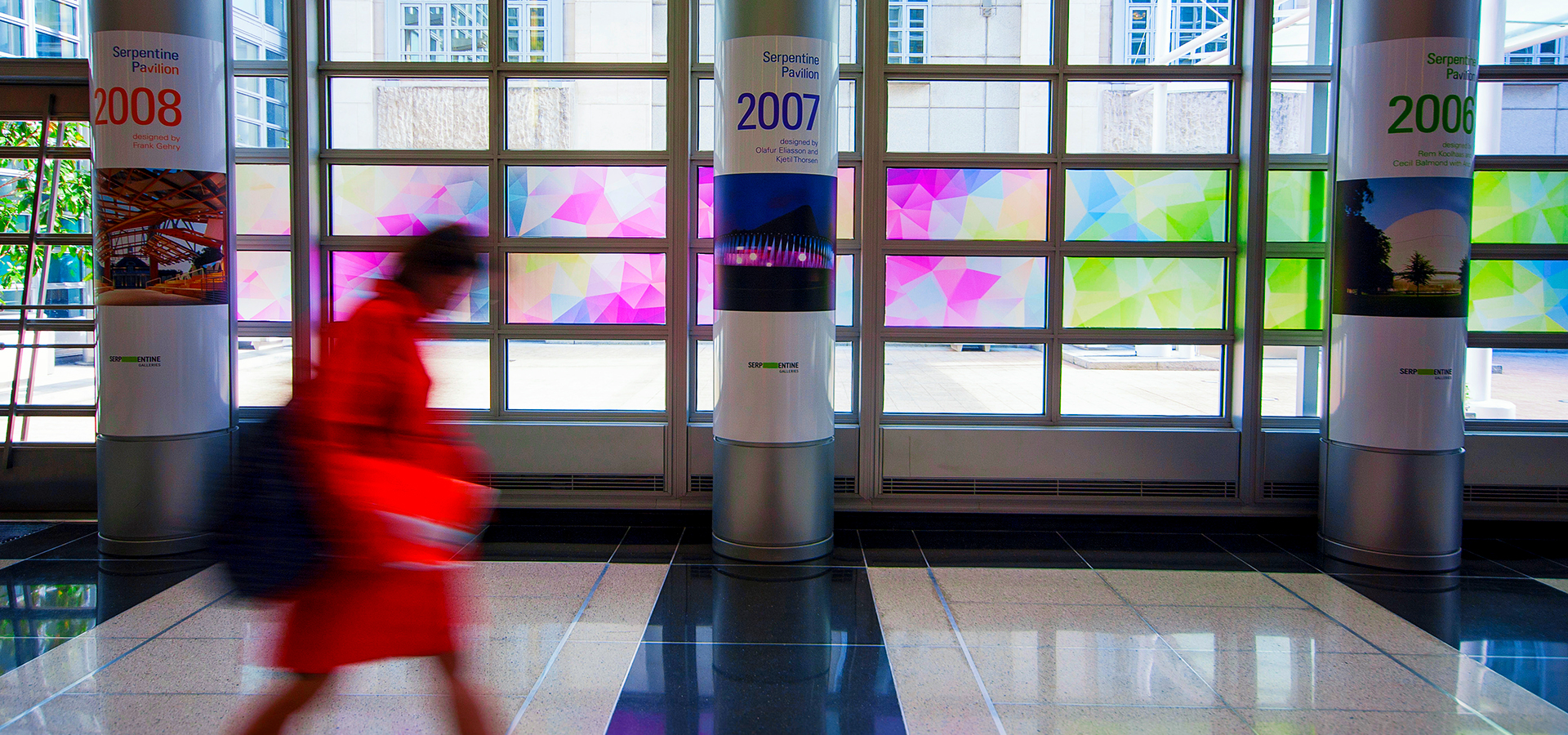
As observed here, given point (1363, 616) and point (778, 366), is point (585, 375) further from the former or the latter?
point (1363, 616)

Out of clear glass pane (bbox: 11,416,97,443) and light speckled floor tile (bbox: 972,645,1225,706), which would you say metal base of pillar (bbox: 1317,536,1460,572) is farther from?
clear glass pane (bbox: 11,416,97,443)

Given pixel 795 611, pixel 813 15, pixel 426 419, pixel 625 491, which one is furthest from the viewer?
pixel 625 491

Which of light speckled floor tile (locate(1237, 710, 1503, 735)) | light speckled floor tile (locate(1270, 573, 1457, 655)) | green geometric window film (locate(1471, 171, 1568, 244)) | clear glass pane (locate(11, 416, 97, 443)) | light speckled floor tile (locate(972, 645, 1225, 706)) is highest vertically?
green geometric window film (locate(1471, 171, 1568, 244))

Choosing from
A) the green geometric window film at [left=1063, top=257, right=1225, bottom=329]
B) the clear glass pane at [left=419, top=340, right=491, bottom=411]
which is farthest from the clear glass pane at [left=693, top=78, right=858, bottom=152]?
the clear glass pane at [left=419, top=340, right=491, bottom=411]

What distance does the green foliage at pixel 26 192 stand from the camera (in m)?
5.50

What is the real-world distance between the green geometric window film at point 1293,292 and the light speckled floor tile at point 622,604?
4032 millimetres

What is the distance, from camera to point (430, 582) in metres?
1.96

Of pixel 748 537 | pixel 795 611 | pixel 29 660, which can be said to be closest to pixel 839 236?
pixel 748 537

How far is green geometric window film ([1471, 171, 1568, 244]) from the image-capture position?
5367 mm

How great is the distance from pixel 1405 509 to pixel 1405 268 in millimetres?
1262

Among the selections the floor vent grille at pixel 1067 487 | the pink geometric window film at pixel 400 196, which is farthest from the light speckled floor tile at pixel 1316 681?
the pink geometric window film at pixel 400 196

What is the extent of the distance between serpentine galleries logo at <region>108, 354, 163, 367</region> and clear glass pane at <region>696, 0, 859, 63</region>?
344 cm

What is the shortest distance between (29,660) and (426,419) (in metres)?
2.55

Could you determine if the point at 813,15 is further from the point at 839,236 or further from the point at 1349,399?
the point at 1349,399
